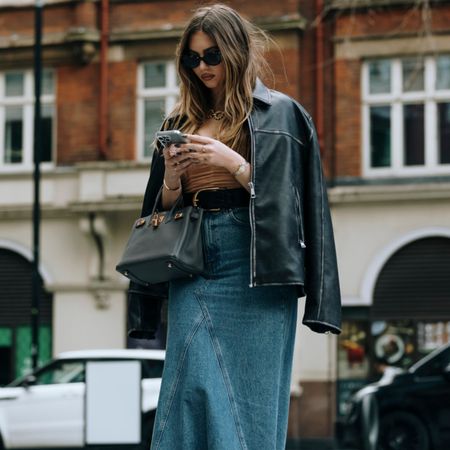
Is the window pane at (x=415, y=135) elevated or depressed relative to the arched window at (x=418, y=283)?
elevated

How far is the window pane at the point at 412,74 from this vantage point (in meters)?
21.3

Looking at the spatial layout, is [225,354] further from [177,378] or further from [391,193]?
[391,193]

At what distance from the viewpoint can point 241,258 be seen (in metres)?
3.38

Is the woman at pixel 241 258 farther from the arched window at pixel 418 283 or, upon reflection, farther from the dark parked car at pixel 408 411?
the arched window at pixel 418 283

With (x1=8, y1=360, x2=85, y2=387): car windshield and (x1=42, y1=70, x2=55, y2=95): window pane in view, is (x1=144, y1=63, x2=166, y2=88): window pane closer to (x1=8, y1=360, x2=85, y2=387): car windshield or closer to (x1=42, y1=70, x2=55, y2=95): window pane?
(x1=42, y1=70, x2=55, y2=95): window pane

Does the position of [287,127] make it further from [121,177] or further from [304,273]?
[121,177]

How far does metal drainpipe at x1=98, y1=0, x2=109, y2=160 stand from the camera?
22.6m

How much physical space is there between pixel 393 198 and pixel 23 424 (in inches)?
323

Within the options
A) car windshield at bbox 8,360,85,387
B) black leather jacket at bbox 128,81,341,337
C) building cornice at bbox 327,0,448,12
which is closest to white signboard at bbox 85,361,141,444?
car windshield at bbox 8,360,85,387

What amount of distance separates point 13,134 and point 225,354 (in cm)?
2050

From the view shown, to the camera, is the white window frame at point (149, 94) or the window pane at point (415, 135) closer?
the window pane at point (415, 135)

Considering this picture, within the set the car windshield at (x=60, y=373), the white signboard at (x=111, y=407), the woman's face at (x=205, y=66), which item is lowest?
the car windshield at (x=60, y=373)

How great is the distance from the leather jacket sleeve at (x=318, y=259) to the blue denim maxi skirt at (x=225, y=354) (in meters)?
0.08

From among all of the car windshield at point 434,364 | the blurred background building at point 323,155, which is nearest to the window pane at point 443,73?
the blurred background building at point 323,155
